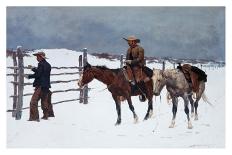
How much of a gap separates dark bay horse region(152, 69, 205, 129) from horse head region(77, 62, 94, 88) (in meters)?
0.69

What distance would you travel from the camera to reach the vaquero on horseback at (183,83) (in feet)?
16.2

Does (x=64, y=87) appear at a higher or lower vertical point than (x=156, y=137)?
higher

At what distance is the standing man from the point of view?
495 cm

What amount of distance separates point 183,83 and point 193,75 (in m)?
0.15

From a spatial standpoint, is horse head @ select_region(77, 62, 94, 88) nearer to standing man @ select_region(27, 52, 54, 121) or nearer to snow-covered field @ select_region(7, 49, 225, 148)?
snow-covered field @ select_region(7, 49, 225, 148)

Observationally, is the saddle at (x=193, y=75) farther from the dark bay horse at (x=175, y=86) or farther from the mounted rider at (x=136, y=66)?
the mounted rider at (x=136, y=66)

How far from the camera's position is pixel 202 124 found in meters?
5.01

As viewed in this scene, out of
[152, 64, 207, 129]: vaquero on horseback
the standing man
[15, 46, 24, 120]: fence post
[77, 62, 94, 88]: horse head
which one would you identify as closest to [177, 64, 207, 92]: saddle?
[152, 64, 207, 129]: vaquero on horseback

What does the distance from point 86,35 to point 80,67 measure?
361 mm

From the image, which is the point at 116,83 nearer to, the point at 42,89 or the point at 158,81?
the point at 158,81

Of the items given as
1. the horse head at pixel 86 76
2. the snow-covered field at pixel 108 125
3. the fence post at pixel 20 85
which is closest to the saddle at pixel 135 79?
the snow-covered field at pixel 108 125
